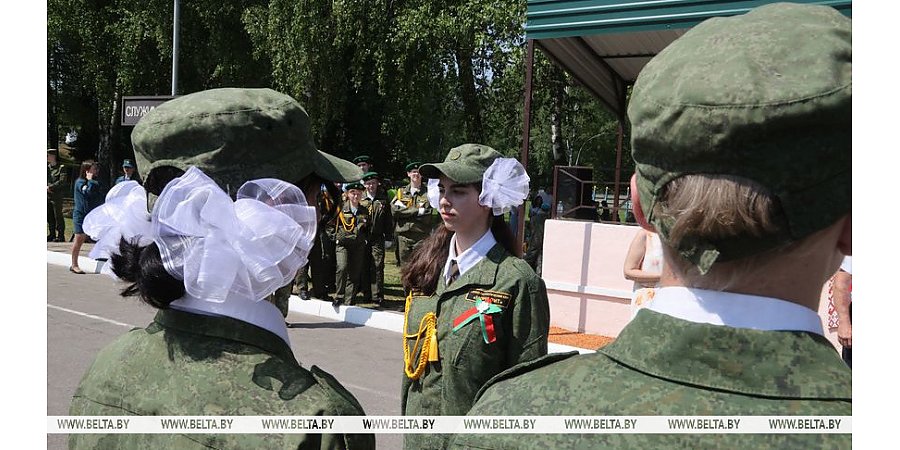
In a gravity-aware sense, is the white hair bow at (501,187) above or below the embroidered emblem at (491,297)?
above

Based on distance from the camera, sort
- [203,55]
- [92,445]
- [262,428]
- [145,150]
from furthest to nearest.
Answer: [203,55] → [145,150] → [92,445] → [262,428]

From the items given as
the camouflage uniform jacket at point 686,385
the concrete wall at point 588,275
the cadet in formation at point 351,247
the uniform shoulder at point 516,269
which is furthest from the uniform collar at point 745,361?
the cadet in formation at point 351,247

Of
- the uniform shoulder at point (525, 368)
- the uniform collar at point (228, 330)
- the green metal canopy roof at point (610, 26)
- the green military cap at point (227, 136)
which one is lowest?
the uniform collar at point (228, 330)

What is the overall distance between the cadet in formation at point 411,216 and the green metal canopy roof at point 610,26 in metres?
3.01

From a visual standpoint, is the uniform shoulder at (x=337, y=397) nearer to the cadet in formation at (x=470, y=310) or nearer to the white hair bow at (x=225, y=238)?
the white hair bow at (x=225, y=238)

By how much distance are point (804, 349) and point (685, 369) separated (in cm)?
16

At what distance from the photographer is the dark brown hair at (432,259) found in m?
3.53

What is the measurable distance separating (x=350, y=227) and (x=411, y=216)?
3.78 feet

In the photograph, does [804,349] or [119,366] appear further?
[119,366]

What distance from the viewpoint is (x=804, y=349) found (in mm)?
Answer: 1111

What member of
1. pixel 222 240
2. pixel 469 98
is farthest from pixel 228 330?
pixel 469 98

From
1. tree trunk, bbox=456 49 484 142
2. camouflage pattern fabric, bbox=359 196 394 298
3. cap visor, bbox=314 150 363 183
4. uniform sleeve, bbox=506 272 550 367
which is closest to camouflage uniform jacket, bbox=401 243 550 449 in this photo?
uniform sleeve, bbox=506 272 550 367

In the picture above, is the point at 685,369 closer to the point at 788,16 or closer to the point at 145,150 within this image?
the point at 788,16

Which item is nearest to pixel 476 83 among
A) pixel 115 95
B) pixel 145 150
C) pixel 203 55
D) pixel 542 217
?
pixel 542 217
